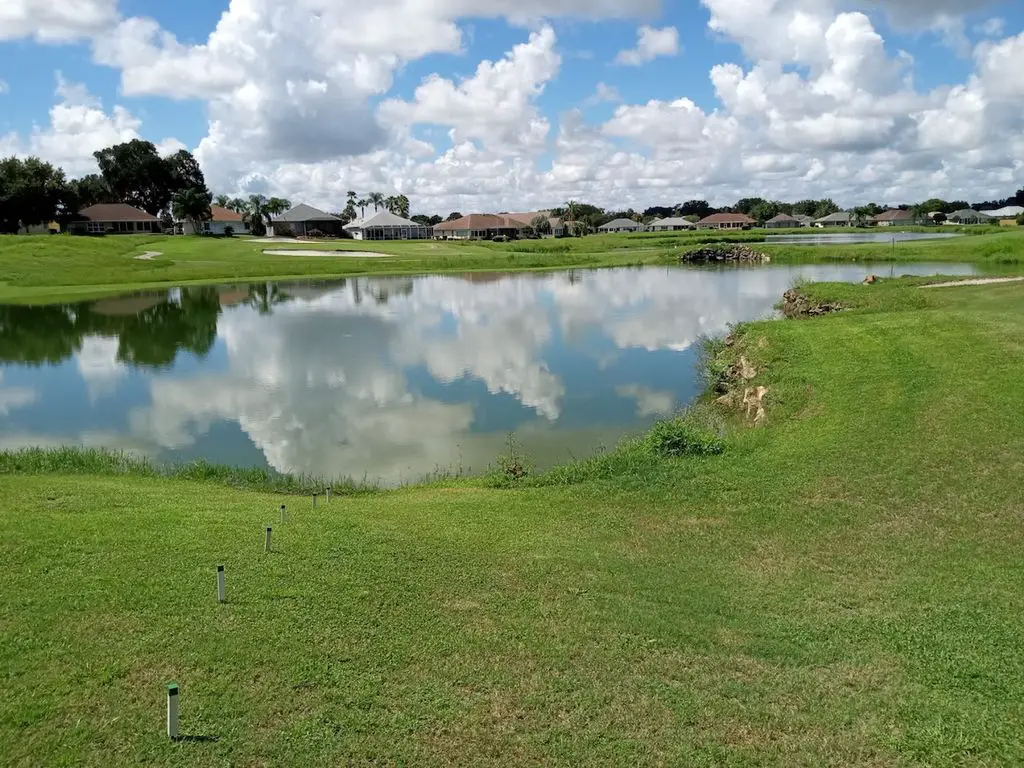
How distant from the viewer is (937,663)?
7852 mm

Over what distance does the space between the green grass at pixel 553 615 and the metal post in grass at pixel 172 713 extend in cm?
14

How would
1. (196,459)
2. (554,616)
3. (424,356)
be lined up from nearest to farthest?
(554,616) → (196,459) → (424,356)

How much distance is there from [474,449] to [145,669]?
11.8 metres

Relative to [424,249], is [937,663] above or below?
below

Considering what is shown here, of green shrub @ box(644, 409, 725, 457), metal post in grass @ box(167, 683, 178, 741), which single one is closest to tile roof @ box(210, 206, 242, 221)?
green shrub @ box(644, 409, 725, 457)

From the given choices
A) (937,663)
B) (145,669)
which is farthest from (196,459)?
(937,663)

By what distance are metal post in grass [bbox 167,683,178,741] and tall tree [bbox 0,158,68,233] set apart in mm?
103705

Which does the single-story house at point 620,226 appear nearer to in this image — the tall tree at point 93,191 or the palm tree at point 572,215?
the palm tree at point 572,215

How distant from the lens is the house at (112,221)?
112062mm

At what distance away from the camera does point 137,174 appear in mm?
130750

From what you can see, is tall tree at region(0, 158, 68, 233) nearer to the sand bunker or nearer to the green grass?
the sand bunker

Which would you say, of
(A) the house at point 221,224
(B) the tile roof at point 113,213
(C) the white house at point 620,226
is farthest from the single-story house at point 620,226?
(B) the tile roof at point 113,213

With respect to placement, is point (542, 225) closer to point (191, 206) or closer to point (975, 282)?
point (191, 206)

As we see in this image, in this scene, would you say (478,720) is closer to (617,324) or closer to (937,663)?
(937,663)
